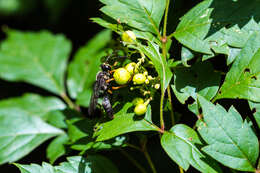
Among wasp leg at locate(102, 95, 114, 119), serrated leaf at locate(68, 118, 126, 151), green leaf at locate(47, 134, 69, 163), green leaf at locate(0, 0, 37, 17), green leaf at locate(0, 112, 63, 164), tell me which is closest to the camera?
wasp leg at locate(102, 95, 114, 119)

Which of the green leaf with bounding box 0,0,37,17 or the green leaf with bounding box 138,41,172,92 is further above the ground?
Result: the green leaf with bounding box 0,0,37,17

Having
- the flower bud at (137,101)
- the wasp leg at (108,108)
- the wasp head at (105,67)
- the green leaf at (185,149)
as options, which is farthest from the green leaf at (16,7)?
the green leaf at (185,149)

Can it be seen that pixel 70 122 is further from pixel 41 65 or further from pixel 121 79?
pixel 41 65

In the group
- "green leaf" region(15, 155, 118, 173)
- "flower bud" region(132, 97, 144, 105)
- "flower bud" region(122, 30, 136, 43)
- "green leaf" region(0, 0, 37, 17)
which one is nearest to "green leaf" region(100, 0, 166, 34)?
"flower bud" region(122, 30, 136, 43)

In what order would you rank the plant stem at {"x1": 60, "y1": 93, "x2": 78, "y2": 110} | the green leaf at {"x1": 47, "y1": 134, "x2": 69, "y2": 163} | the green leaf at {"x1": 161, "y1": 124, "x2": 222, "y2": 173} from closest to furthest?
the green leaf at {"x1": 161, "y1": 124, "x2": 222, "y2": 173} → the green leaf at {"x1": 47, "y1": 134, "x2": 69, "y2": 163} → the plant stem at {"x1": 60, "y1": 93, "x2": 78, "y2": 110}

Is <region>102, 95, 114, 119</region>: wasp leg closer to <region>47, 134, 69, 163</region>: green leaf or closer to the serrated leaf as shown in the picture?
the serrated leaf

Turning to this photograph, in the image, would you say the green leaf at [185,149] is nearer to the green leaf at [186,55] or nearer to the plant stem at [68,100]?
the green leaf at [186,55]

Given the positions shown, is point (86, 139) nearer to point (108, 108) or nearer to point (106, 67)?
point (108, 108)
